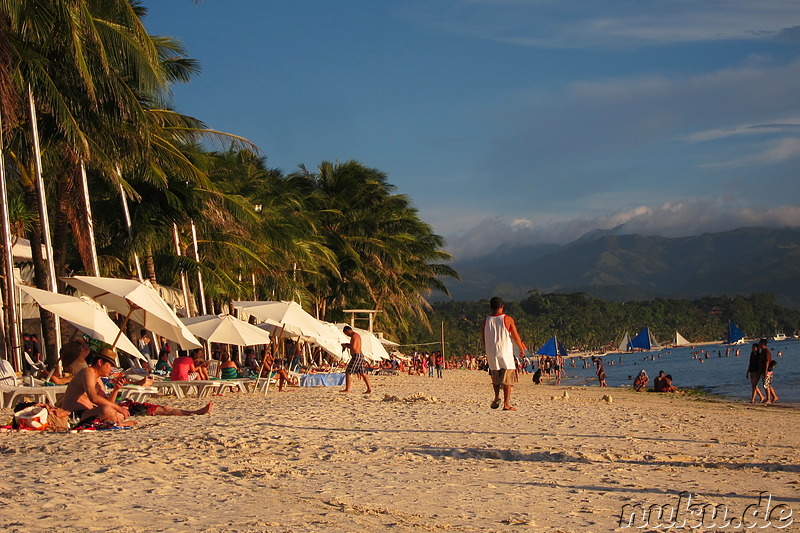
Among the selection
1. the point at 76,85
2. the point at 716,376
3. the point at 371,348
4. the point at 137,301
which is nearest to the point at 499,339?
the point at 137,301

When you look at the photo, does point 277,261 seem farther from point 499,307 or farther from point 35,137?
point 499,307

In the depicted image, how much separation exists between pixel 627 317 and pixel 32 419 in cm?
15665

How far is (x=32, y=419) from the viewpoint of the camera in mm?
8391

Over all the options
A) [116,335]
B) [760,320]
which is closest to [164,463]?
[116,335]

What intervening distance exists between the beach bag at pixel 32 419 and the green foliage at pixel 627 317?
12371cm

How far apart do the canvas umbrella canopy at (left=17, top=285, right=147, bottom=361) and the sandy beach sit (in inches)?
110

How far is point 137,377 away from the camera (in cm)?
1306

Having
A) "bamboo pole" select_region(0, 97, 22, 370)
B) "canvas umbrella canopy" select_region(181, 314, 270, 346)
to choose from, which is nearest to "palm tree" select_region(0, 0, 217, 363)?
"bamboo pole" select_region(0, 97, 22, 370)

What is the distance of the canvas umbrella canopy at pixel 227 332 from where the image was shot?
1571cm

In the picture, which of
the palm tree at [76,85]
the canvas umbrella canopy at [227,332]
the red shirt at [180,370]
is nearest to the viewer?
the palm tree at [76,85]

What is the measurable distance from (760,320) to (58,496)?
182332mm

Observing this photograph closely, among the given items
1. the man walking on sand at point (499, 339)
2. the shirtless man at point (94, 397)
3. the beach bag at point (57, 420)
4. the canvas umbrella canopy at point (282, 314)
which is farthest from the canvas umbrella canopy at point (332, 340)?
the beach bag at point (57, 420)

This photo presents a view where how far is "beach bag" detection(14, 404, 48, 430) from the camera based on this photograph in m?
8.39

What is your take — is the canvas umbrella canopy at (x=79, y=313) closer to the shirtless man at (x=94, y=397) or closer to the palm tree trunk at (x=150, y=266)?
the shirtless man at (x=94, y=397)
